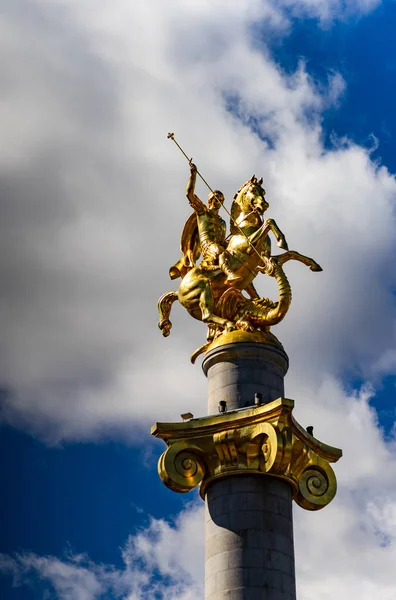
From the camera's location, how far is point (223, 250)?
1416 inches

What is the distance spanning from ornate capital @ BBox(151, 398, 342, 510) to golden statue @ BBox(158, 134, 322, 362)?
3.28 meters

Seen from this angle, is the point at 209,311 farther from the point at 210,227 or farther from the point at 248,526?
the point at 248,526

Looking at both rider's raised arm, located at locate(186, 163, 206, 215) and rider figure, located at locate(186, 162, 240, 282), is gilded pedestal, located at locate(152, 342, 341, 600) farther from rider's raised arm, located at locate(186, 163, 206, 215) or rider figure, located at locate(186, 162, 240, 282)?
rider's raised arm, located at locate(186, 163, 206, 215)

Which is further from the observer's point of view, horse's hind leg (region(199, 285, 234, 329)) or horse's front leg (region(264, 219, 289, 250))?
horse's front leg (region(264, 219, 289, 250))

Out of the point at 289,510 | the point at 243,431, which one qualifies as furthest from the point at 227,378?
the point at 289,510

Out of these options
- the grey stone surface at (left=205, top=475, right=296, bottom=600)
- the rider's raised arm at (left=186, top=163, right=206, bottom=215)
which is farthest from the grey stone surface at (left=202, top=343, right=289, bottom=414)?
the rider's raised arm at (left=186, top=163, right=206, bottom=215)

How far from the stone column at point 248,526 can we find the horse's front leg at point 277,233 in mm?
4433

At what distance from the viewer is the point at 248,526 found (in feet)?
98.0

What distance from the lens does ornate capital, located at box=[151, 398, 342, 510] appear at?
3062 centimetres

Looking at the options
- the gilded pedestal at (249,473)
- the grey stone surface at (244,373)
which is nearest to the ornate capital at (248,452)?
the gilded pedestal at (249,473)

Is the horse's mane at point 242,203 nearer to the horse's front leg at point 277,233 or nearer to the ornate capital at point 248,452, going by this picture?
the horse's front leg at point 277,233

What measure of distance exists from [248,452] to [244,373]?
2.69 metres

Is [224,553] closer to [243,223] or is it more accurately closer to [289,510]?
[289,510]

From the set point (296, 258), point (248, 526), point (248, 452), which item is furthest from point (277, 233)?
point (248, 526)
